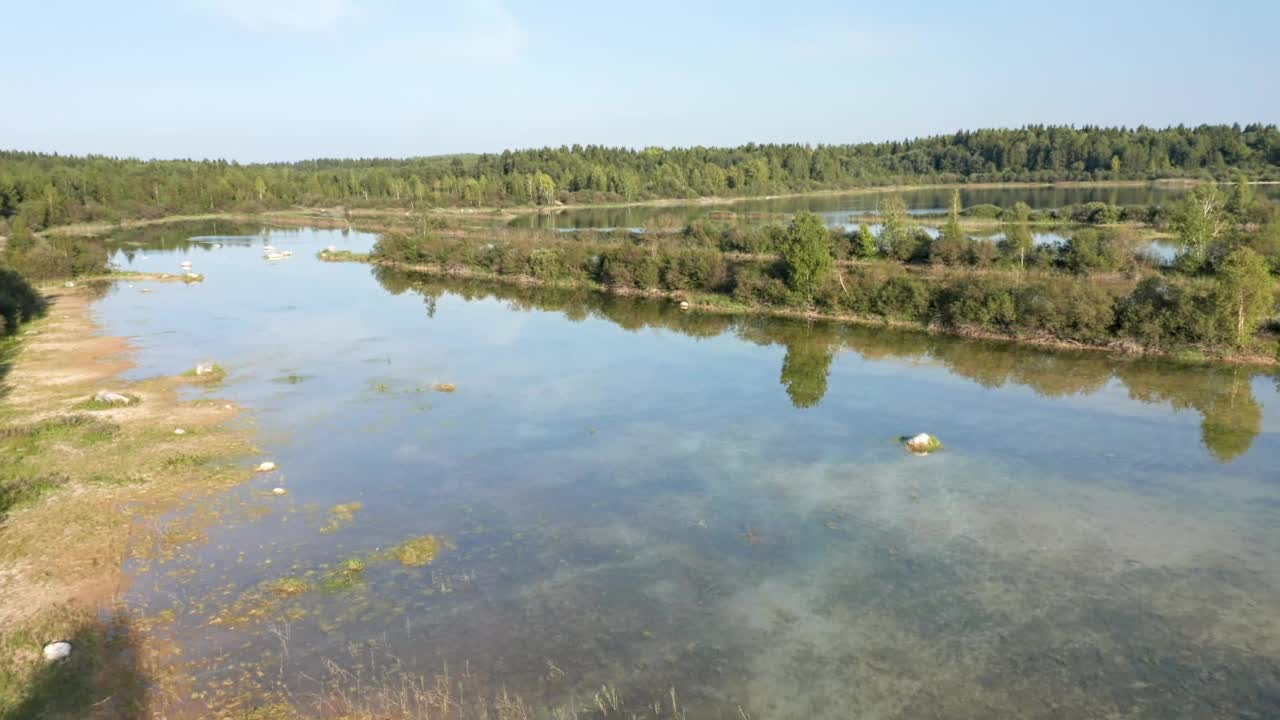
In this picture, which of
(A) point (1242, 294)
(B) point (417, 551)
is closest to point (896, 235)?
(A) point (1242, 294)

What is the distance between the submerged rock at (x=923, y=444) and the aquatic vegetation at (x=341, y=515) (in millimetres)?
16317

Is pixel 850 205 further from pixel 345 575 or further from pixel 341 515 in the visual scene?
pixel 345 575

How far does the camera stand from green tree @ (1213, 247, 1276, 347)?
106 feet

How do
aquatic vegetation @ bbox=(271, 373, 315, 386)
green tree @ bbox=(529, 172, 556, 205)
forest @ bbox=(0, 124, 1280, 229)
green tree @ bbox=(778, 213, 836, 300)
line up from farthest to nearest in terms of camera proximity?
green tree @ bbox=(529, 172, 556, 205), forest @ bbox=(0, 124, 1280, 229), green tree @ bbox=(778, 213, 836, 300), aquatic vegetation @ bbox=(271, 373, 315, 386)

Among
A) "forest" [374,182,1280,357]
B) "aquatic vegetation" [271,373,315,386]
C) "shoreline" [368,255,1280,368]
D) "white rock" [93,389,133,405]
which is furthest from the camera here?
"forest" [374,182,1280,357]

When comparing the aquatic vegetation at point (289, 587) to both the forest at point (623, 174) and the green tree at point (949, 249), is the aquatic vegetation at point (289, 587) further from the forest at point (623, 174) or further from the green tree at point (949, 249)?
the forest at point (623, 174)

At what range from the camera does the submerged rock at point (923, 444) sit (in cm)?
2433

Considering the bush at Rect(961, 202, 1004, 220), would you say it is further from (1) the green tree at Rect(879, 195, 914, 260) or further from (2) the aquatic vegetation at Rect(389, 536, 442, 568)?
(2) the aquatic vegetation at Rect(389, 536, 442, 568)

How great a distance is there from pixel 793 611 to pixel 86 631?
13.6m

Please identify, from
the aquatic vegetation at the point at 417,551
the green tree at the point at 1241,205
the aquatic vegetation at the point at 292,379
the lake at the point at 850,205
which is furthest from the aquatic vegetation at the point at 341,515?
the lake at the point at 850,205

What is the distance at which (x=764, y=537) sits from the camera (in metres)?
19.0

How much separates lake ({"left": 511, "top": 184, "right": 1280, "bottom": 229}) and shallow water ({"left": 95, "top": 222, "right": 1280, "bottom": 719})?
67821mm

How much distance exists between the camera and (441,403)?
3011cm

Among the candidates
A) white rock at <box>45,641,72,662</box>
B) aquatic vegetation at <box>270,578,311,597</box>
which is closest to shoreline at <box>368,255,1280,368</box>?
aquatic vegetation at <box>270,578,311,597</box>
